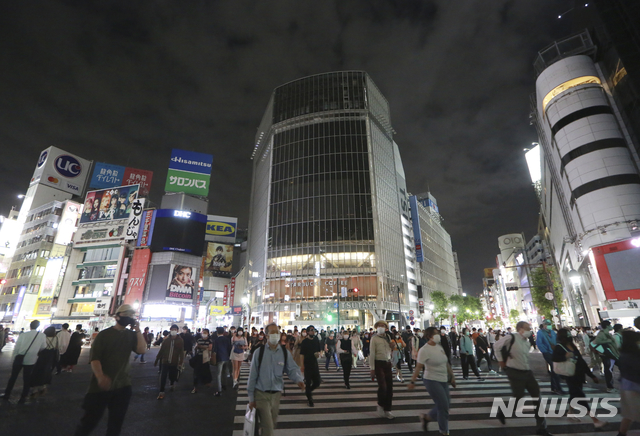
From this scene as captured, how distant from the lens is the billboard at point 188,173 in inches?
2218

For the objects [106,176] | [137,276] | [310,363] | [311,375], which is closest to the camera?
[311,375]

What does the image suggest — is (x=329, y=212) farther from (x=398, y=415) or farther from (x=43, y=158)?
(x=43, y=158)

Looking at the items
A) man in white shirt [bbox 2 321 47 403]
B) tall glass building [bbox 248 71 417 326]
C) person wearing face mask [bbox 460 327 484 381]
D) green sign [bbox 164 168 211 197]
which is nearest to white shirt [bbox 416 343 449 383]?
person wearing face mask [bbox 460 327 484 381]

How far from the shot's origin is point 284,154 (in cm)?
6919

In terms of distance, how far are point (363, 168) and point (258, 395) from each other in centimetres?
6211

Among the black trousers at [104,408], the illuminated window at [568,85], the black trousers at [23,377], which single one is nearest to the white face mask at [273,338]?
the black trousers at [104,408]

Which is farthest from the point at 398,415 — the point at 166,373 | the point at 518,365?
the point at 166,373

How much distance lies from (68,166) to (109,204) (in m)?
24.0

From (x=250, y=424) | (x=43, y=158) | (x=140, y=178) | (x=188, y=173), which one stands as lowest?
(x=250, y=424)

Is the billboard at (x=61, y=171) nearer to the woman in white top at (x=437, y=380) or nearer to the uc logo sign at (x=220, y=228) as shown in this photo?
the uc logo sign at (x=220, y=228)

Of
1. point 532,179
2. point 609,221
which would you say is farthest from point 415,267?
point 609,221

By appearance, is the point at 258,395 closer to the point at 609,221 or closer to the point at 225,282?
Answer: the point at 609,221

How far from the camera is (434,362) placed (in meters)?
5.65

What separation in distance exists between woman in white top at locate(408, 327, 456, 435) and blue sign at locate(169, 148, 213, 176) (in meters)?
58.1
